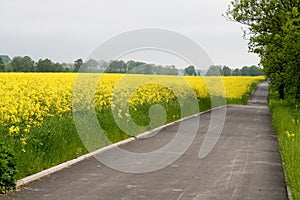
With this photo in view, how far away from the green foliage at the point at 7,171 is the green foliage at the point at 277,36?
61.9 feet

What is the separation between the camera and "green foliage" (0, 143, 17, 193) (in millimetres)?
7961

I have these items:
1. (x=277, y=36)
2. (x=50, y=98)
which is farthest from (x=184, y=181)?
(x=277, y=36)

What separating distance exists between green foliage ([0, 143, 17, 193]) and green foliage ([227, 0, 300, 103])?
1887 centimetres

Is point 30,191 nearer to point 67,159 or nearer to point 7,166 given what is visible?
point 7,166

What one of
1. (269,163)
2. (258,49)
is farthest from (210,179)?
(258,49)

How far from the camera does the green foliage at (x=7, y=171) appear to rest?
→ 796 centimetres

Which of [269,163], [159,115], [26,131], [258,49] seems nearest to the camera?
[26,131]

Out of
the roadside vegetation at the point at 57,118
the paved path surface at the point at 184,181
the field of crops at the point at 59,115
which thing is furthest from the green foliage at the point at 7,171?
the field of crops at the point at 59,115

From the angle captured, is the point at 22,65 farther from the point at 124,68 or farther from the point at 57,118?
the point at 57,118

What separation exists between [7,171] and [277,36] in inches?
839

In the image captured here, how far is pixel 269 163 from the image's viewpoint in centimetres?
1140

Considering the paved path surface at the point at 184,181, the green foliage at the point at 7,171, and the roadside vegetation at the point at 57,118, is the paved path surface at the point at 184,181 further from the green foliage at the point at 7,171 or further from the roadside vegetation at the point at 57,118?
the roadside vegetation at the point at 57,118

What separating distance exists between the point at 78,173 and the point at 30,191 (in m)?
1.69

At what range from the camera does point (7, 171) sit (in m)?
8.09
